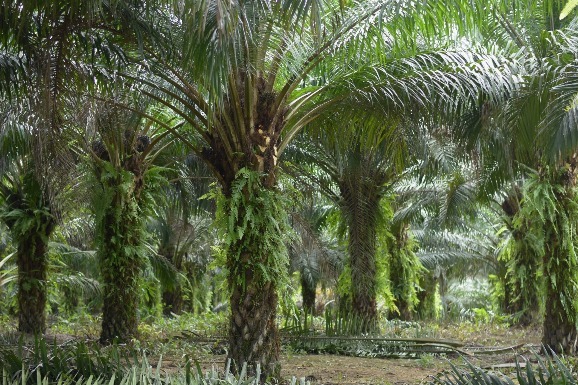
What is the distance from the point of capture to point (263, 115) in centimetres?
903

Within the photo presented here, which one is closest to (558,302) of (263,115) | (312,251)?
(312,251)

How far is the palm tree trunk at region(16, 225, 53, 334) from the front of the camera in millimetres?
13797

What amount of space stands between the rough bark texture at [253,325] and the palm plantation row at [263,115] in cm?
2

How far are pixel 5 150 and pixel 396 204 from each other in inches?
395

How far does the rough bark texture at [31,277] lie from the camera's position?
543 inches

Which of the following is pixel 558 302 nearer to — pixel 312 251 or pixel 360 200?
pixel 360 200

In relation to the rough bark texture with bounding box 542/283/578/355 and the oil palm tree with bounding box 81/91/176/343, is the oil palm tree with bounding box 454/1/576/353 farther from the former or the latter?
the oil palm tree with bounding box 81/91/176/343

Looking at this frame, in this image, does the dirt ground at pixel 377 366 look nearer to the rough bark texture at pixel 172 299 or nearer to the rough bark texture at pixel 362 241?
the rough bark texture at pixel 362 241

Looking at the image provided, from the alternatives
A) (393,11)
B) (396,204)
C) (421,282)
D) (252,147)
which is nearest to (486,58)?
(393,11)

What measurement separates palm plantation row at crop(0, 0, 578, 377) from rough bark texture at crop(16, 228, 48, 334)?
3cm

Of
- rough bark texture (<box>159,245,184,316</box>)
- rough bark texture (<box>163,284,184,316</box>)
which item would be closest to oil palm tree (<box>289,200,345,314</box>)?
rough bark texture (<box>159,245,184,316</box>)

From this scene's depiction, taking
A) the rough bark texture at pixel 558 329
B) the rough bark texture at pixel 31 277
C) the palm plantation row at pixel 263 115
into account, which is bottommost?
the rough bark texture at pixel 558 329

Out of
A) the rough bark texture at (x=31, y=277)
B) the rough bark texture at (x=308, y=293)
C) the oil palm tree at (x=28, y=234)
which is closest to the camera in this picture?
the oil palm tree at (x=28, y=234)

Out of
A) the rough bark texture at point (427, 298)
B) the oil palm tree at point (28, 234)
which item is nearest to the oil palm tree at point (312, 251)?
the rough bark texture at point (427, 298)
